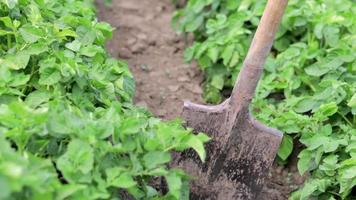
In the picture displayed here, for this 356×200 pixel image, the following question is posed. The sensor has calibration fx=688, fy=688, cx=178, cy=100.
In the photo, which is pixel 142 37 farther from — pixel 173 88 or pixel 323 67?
pixel 323 67

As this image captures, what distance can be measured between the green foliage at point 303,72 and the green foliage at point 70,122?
0.66 metres

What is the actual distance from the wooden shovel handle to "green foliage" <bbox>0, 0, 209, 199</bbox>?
41cm

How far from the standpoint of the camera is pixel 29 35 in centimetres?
272

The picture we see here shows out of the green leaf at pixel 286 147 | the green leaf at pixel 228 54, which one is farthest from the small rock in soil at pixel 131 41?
the green leaf at pixel 286 147

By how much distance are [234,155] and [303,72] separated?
896 millimetres

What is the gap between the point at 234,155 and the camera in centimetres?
288

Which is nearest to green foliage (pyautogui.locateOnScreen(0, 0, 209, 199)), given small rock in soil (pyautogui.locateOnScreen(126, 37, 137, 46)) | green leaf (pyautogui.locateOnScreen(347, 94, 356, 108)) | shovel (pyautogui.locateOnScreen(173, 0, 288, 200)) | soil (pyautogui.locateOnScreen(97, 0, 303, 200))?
shovel (pyautogui.locateOnScreen(173, 0, 288, 200))

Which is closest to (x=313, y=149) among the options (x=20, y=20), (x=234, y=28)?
(x=234, y=28)

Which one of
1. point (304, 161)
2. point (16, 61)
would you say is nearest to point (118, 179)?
point (16, 61)

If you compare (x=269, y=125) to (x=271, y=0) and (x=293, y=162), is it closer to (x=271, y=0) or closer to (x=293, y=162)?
(x=293, y=162)

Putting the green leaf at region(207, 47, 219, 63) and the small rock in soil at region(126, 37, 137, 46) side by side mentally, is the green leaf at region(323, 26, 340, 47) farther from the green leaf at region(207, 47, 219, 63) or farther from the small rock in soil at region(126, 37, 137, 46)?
the small rock in soil at region(126, 37, 137, 46)

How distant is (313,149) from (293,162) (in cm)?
43

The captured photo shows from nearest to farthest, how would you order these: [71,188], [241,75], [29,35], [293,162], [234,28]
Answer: [71,188] → [29,35] → [241,75] → [293,162] → [234,28]

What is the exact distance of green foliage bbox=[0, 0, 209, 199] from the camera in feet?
6.93
